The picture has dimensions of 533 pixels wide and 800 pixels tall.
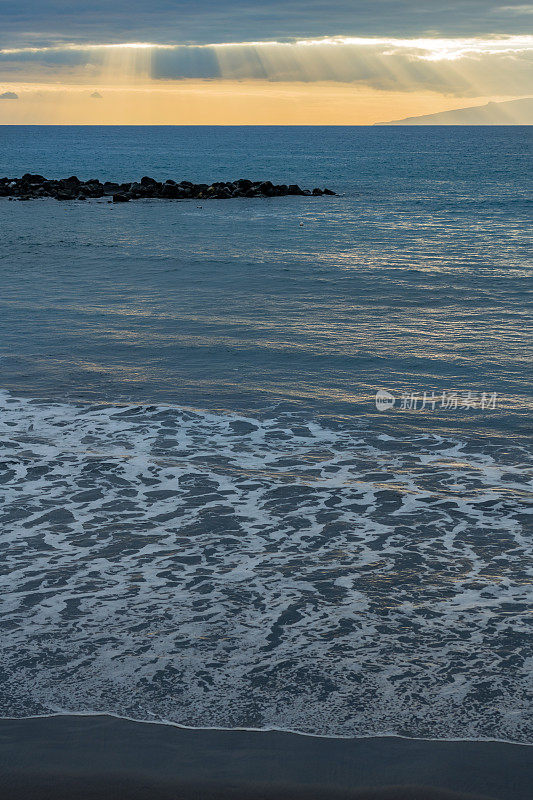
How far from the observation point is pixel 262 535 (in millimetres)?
6695

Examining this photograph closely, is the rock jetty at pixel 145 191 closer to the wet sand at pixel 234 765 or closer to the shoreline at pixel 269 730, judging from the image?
the shoreline at pixel 269 730

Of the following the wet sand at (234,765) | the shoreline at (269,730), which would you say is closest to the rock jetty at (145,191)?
the shoreline at (269,730)

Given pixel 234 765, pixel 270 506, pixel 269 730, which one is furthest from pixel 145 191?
pixel 234 765

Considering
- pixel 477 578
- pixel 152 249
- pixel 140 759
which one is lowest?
pixel 140 759

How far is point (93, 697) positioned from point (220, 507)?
2925mm

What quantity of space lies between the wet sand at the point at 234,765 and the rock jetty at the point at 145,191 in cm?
4637

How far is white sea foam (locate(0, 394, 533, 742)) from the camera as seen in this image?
451 centimetres

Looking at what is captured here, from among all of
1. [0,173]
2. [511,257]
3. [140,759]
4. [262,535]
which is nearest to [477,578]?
[262,535]

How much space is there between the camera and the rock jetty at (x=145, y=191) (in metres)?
50.4

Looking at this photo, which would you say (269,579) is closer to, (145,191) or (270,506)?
(270,506)

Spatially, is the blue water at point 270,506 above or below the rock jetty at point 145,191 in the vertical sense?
below

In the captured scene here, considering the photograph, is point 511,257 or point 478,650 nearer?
point 478,650

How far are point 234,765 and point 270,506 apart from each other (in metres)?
3.42

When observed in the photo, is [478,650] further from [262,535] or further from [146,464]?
[146,464]
